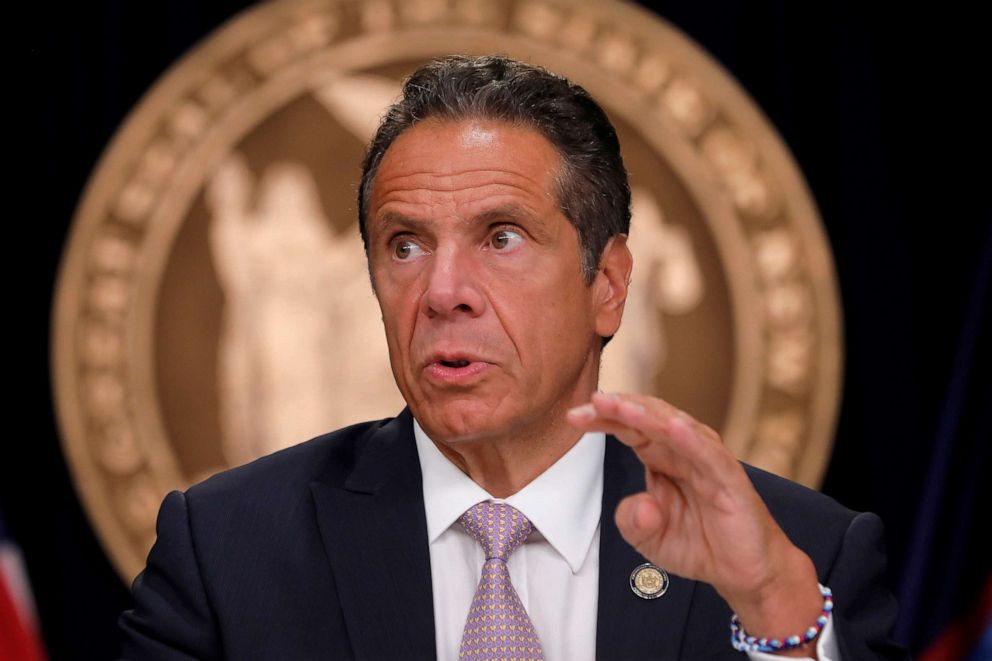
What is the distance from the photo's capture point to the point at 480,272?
231cm

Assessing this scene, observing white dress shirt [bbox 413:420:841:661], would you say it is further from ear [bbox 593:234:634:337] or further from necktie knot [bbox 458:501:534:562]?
ear [bbox 593:234:634:337]

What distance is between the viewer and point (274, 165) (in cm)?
394

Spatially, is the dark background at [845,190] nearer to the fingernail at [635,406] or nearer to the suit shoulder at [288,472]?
the suit shoulder at [288,472]

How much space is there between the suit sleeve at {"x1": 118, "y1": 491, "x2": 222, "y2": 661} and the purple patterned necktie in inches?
17.3

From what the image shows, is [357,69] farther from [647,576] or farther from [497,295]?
[647,576]

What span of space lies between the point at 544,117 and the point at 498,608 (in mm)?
859

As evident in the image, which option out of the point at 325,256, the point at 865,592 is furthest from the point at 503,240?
the point at 325,256

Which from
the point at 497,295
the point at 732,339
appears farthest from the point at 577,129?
the point at 732,339

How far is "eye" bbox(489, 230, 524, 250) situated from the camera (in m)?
2.36

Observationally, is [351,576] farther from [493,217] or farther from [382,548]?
[493,217]

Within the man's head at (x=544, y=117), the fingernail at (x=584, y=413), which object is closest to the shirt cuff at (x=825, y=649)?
the fingernail at (x=584, y=413)

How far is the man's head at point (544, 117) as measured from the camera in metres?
2.44

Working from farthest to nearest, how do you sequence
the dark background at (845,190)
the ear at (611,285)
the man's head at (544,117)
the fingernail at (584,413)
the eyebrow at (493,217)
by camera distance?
the dark background at (845,190)
the ear at (611,285)
the man's head at (544,117)
the eyebrow at (493,217)
the fingernail at (584,413)

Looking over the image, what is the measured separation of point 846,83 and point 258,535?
7.27ft
